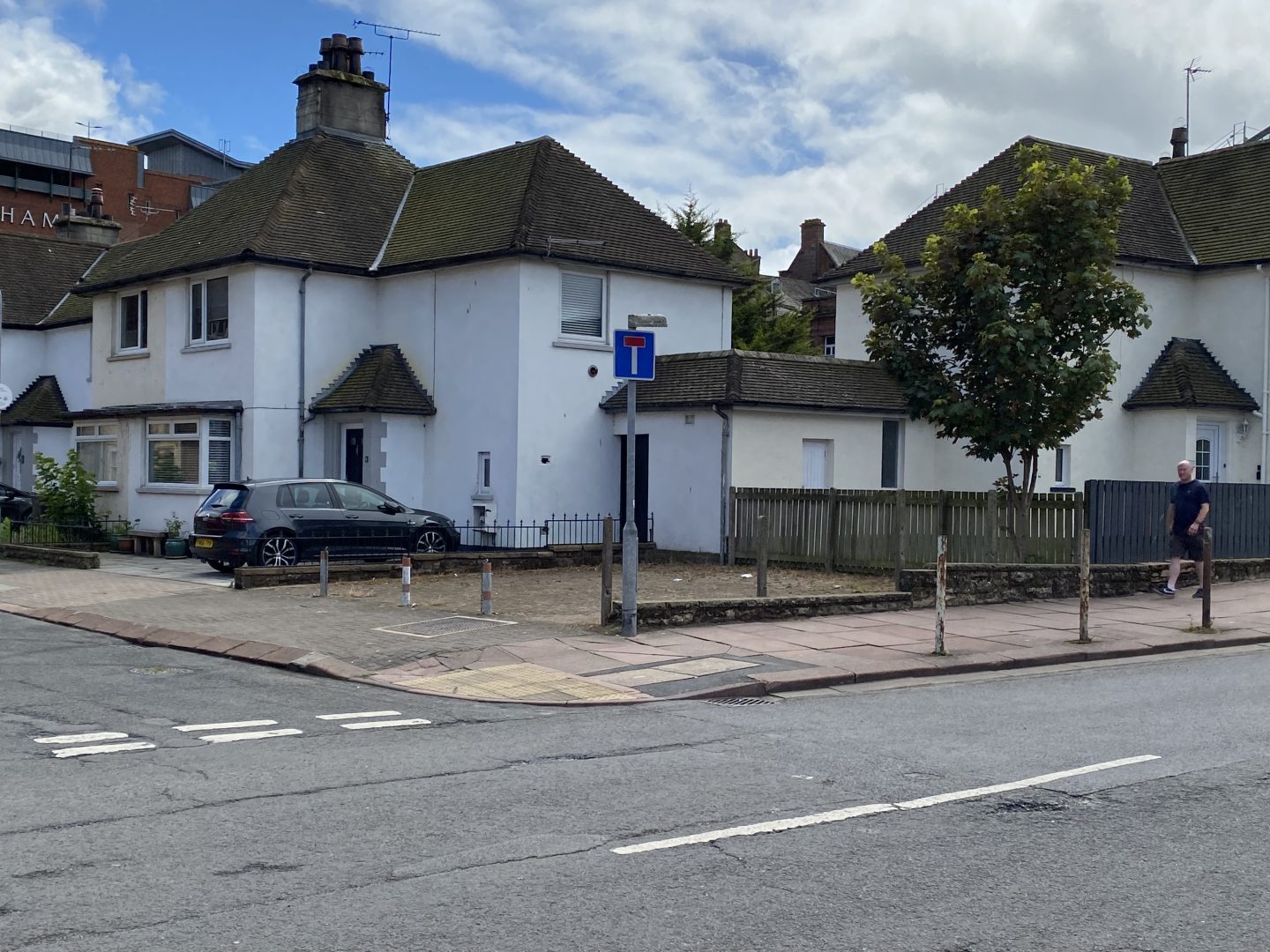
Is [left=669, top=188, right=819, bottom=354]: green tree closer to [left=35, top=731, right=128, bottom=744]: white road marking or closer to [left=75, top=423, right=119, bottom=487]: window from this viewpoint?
[left=75, top=423, right=119, bottom=487]: window

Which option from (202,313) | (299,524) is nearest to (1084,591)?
(299,524)

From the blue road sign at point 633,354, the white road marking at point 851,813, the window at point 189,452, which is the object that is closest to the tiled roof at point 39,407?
the window at point 189,452

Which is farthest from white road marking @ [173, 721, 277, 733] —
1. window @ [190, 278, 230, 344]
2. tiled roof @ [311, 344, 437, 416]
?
window @ [190, 278, 230, 344]

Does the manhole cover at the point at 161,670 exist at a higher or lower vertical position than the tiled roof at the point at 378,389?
lower

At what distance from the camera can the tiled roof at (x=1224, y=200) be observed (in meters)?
30.2

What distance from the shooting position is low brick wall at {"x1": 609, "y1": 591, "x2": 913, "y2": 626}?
48.9ft

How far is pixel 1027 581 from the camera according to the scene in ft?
60.3

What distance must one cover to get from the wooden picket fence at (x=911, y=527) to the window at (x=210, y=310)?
12702 millimetres

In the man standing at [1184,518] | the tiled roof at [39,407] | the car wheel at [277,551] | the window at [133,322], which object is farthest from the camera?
the tiled roof at [39,407]

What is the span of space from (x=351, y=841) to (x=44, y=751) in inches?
127

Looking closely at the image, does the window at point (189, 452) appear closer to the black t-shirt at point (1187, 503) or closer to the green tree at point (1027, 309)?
the green tree at point (1027, 309)

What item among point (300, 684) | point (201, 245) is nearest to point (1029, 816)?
point (300, 684)

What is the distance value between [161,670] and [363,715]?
3162 millimetres

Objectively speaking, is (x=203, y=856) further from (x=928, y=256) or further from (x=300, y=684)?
(x=928, y=256)
